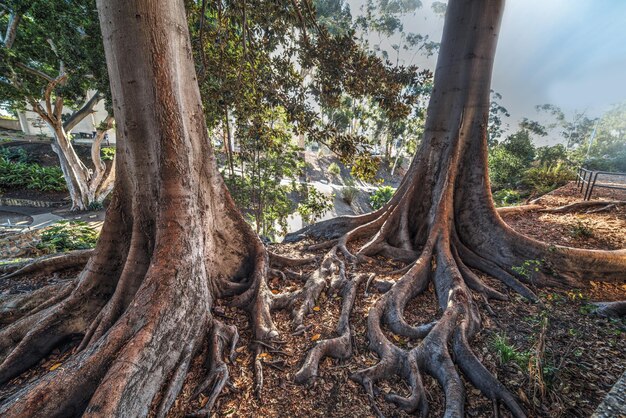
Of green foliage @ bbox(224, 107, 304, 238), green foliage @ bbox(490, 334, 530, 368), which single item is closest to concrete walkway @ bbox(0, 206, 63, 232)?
green foliage @ bbox(224, 107, 304, 238)

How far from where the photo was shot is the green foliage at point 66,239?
7350 mm

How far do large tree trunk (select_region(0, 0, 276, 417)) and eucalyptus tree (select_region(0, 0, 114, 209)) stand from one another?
5449 millimetres

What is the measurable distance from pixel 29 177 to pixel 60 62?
12672 millimetres

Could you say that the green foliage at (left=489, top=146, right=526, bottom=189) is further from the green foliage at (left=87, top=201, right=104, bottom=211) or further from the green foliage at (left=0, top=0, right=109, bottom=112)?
the green foliage at (left=87, top=201, right=104, bottom=211)

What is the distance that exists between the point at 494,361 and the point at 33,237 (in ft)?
38.4

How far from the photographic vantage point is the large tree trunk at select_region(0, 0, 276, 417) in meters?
2.06

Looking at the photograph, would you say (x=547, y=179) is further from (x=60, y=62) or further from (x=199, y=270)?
(x=60, y=62)

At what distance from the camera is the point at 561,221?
5.30 metres

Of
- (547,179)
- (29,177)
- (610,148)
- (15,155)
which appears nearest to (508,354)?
(547,179)

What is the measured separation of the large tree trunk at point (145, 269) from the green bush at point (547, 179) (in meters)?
12.0

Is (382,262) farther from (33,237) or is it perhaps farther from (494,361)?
(33,237)

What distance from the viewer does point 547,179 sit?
36.1 feet

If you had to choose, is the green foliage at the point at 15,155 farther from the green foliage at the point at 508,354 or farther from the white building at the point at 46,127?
the green foliage at the point at 508,354

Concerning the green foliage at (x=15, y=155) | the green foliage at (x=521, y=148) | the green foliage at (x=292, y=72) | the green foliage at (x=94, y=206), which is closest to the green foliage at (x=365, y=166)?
the green foliage at (x=292, y=72)
